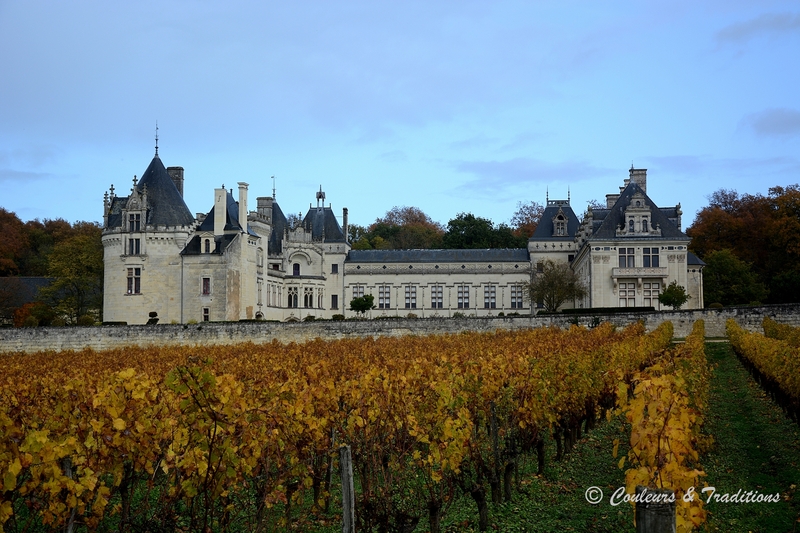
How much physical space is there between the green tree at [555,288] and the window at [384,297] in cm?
1014

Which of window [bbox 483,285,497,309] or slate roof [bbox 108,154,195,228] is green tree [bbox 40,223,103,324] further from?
window [bbox 483,285,497,309]

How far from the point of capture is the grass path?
754 cm

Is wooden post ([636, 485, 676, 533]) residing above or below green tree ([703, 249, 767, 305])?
below

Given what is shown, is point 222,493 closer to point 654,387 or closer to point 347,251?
point 654,387

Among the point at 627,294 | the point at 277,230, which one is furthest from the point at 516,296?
the point at 277,230

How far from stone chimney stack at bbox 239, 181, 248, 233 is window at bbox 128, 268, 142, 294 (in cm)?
592

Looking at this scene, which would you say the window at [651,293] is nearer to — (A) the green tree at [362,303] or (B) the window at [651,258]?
(B) the window at [651,258]

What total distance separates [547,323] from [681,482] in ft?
96.5

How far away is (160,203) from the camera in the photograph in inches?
1644

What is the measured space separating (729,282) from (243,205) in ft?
96.2

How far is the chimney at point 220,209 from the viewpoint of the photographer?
4109 cm

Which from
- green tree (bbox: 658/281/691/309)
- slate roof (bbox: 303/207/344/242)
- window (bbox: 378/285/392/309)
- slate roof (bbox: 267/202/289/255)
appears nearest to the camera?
green tree (bbox: 658/281/691/309)

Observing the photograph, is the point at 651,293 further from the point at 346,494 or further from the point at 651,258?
the point at 346,494

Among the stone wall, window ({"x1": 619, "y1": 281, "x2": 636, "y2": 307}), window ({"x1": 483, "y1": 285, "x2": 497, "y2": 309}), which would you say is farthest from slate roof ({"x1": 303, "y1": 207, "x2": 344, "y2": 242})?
window ({"x1": 619, "y1": 281, "x2": 636, "y2": 307})
